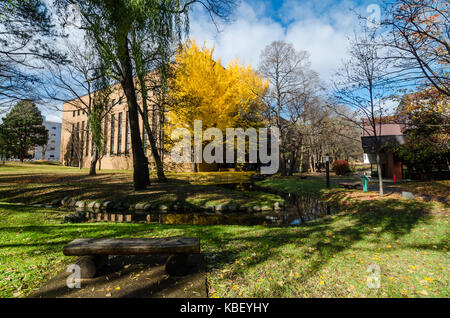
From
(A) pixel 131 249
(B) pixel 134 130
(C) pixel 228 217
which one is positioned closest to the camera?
(A) pixel 131 249

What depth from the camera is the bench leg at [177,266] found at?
2.65m

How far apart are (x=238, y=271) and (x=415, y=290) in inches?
81.9

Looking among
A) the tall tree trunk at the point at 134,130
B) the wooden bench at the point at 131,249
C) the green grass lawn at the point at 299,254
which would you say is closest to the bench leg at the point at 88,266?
the wooden bench at the point at 131,249

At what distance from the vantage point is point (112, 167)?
27.1 meters

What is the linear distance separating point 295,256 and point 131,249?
2435 mm

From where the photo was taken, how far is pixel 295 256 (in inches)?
127

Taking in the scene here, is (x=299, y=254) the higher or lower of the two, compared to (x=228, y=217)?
higher
